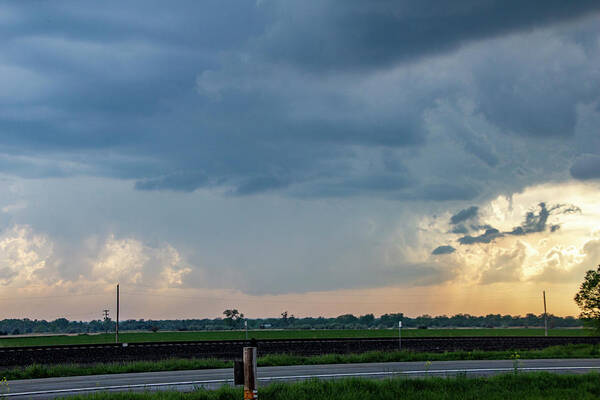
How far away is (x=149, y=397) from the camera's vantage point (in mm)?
17000

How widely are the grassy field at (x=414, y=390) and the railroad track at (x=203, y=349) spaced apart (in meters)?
20.9

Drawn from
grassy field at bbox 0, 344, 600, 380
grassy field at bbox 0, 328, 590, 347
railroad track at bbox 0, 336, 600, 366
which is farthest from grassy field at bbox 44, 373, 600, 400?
grassy field at bbox 0, 328, 590, 347

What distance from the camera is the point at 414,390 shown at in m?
18.5

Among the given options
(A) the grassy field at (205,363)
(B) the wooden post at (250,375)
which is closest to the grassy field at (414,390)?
(B) the wooden post at (250,375)

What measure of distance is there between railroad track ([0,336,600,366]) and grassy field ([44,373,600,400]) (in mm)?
20856

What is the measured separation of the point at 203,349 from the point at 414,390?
84.7 feet

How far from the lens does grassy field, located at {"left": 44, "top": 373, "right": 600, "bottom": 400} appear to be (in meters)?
17.2

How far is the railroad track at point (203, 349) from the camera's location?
123 ft

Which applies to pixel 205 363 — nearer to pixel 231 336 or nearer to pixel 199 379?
pixel 199 379

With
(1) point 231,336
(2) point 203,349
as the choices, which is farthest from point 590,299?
(1) point 231,336

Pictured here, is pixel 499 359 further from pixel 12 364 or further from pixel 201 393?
pixel 12 364

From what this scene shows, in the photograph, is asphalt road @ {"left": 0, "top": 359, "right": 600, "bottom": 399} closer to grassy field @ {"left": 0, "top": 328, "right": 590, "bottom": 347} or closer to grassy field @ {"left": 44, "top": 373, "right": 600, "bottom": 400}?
grassy field @ {"left": 44, "top": 373, "right": 600, "bottom": 400}

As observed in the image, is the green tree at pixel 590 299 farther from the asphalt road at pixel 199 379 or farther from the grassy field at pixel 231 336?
the grassy field at pixel 231 336

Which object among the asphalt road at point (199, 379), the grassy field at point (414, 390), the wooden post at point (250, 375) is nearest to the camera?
the wooden post at point (250, 375)
